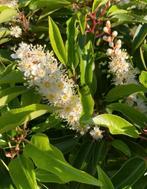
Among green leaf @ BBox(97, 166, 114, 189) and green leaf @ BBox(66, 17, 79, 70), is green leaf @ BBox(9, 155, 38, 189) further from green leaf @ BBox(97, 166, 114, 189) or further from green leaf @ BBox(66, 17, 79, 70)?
green leaf @ BBox(66, 17, 79, 70)

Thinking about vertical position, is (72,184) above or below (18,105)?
below

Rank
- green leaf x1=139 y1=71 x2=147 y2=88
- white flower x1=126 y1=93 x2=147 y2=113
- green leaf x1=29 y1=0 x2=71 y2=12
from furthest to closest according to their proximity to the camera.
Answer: green leaf x1=29 y1=0 x2=71 y2=12 → white flower x1=126 y1=93 x2=147 y2=113 → green leaf x1=139 y1=71 x2=147 y2=88

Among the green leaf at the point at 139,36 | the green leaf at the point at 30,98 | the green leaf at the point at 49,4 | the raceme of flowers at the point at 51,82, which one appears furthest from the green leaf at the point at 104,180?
the green leaf at the point at 49,4

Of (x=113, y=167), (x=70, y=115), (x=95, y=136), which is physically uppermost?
(x=70, y=115)

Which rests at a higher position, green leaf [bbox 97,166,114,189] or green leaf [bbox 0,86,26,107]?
green leaf [bbox 0,86,26,107]

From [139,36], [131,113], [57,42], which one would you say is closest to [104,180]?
[131,113]

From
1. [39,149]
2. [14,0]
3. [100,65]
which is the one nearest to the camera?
[39,149]

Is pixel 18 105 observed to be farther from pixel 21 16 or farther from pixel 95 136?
pixel 21 16

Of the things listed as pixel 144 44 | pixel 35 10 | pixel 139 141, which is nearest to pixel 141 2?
pixel 144 44

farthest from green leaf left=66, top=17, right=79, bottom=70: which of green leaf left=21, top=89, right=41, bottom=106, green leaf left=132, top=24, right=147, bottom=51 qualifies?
green leaf left=132, top=24, right=147, bottom=51
